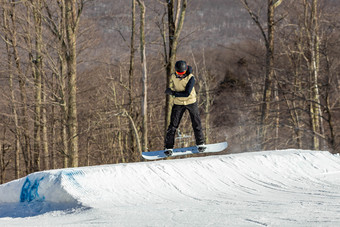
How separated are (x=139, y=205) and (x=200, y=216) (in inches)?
46.8

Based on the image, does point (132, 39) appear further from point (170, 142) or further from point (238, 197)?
point (238, 197)

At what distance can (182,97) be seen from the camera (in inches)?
326

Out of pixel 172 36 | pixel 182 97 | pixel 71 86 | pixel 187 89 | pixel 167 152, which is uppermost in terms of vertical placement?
pixel 172 36

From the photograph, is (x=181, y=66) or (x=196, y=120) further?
(x=196, y=120)

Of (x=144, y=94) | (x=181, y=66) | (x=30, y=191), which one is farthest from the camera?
(x=144, y=94)

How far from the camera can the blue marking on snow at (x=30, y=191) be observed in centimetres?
605

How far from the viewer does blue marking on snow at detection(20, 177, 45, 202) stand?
19.9ft

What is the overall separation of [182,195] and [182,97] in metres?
2.59

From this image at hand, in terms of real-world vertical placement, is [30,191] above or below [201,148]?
below

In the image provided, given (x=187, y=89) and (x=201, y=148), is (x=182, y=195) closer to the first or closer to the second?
(x=187, y=89)

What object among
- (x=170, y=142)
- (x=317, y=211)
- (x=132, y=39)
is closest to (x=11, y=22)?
(x=132, y=39)

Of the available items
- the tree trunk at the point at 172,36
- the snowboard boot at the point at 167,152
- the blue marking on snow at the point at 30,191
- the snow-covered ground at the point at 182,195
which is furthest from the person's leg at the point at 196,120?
the tree trunk at the point at 172,36

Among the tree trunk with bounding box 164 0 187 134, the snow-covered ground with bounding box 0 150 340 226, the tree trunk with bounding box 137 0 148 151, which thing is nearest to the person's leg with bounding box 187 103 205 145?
the snow-covered ground with bounding box 0 150 340 226

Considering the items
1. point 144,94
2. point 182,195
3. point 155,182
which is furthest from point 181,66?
point 144,94
